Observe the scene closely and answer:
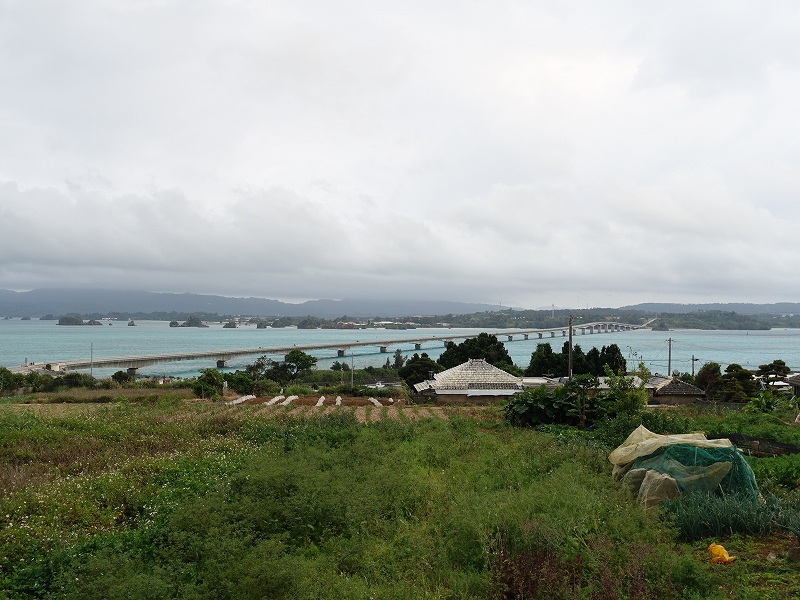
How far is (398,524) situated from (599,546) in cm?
262

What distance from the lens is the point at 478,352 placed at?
170 ft

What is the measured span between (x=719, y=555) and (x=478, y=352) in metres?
46.7

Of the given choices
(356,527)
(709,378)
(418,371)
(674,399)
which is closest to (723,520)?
(356,527)

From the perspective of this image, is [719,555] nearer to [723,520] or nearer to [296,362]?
[723,520]

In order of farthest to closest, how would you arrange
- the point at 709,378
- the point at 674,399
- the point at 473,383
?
the point at 709,378, the point at 473,383, the point at 674,399

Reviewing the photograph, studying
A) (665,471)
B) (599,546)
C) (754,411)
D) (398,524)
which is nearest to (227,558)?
(398,524)

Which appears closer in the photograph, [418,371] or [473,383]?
[473,383]

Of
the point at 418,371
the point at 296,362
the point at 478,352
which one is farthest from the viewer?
the point at 478,352

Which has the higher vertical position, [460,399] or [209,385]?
[209,385]

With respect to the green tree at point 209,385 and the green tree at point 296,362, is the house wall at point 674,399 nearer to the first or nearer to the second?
the green tree at point 209,385

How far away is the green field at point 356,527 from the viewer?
15.7 feet

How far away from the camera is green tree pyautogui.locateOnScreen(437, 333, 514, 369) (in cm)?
5062

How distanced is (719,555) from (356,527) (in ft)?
12.7

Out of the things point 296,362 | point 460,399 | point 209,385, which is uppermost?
point 209,385
